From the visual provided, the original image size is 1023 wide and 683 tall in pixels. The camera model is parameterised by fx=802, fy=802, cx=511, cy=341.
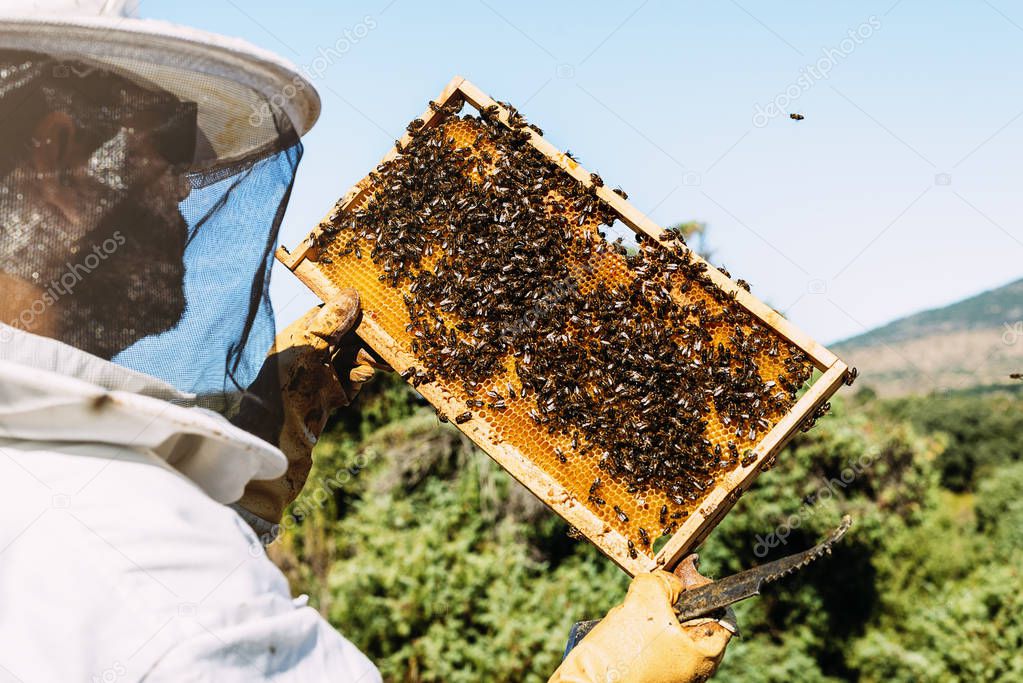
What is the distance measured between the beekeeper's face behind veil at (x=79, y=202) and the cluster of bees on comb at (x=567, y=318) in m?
1.66

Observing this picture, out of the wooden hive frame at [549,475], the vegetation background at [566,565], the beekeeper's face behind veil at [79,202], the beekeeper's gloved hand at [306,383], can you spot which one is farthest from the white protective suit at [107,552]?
the vegetation background at [566,565]

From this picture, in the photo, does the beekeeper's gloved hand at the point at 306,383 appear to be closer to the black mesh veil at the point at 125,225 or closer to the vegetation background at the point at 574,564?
the black mesh veil at the point at 125,225

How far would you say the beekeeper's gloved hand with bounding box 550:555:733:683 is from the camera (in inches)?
111

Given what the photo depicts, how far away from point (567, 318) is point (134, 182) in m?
1.97

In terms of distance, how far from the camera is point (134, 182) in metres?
2.12

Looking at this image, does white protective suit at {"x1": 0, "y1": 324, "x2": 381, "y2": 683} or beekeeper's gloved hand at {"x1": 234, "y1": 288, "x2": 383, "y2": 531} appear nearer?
white protective suit at {"x1": 0, "y1": 324, "x2": 381, "y2": 683}

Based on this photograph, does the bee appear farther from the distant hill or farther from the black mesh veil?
the distant hill

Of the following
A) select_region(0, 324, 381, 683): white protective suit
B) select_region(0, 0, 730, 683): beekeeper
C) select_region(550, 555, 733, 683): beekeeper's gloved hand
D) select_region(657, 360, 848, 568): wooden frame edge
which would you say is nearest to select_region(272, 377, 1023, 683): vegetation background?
select_region(657, 360, 848, 568): wooden frame edge

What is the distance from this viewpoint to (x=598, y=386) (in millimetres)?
3566

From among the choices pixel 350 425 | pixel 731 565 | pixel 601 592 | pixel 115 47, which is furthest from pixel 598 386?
pixel 350 425

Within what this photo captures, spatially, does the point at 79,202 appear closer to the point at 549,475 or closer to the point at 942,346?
the point at 549,475

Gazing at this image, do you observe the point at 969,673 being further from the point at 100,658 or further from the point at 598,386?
the point at 100,658

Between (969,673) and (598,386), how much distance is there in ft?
28.9

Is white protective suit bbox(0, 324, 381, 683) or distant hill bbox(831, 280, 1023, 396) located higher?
distant hill bbox(831, 280, 1023, 396)
